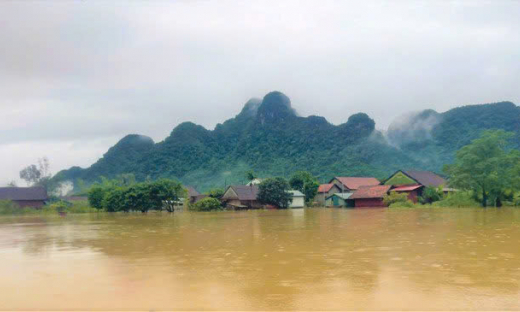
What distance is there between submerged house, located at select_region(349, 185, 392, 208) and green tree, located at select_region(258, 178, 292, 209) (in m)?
7.82

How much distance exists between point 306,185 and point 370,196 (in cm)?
1251

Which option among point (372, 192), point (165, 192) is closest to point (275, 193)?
point (372, 192)

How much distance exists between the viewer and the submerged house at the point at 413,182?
161 feet

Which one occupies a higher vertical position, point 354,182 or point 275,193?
point 354,182

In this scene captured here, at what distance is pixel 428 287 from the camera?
22.0 ft

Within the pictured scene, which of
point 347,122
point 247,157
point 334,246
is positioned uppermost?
point 347,122

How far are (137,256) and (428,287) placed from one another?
22.6 ft

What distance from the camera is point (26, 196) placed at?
62.5 meters

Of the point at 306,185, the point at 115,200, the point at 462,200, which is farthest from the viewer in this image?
the point at 306,185

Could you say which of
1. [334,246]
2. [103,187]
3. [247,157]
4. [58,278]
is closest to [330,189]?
[103,187]

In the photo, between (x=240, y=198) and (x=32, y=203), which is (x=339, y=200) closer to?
(x=240, y=198)

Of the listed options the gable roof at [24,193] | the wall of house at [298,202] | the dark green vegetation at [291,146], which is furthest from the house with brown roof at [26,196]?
the wall of house at [298,202]

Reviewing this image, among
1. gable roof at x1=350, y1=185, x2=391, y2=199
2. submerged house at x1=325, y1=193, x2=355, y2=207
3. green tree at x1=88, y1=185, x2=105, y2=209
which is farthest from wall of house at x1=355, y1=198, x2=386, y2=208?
green tree at x1=88, y1=185, x2=105, y2=209

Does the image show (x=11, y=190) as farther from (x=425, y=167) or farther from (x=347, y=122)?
(x=425, y=167)
